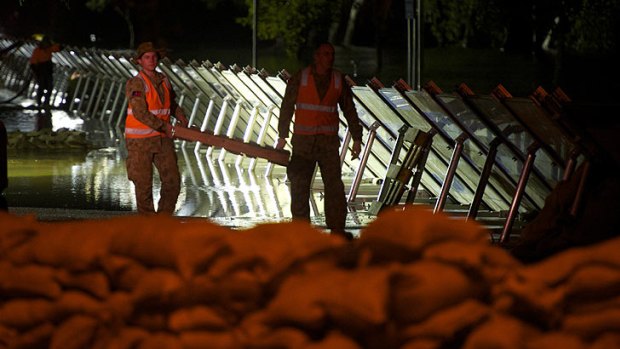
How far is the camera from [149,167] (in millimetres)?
11977

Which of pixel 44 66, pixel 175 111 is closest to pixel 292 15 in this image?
pixel 44 66

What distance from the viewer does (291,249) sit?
4332 mm

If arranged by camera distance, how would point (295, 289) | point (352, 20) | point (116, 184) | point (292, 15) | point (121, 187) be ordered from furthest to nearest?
point (352, 20), point (292, 15), point (116, 184), point (121, 187), point (295, 289)

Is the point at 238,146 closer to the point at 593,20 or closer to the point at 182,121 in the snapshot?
the point at 182,121

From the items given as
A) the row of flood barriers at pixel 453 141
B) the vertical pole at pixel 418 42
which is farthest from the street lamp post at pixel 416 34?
the row of flood barriers at pixel 453 141

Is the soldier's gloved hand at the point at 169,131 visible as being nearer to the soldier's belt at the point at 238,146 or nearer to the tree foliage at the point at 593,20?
the soldier's belt at the point at 238,146

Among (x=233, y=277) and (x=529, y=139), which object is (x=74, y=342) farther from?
(x=529, y=139)

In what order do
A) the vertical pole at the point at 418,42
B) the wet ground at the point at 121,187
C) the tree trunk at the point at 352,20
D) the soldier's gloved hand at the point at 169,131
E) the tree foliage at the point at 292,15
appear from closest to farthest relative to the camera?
the soldier's gloved hand at the point at 169,131, the wet ground at the point at 121,187, the vertical pole at the point at 418,42, the tree foliage at the point at 292,15, the tree trunk at the point at 352,20

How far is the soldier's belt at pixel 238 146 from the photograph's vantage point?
11.6 meters

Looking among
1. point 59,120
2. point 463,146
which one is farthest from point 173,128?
point 59,120

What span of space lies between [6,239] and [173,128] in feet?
23.7

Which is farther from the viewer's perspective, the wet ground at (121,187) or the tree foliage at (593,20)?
the tree foliage at (593,20)

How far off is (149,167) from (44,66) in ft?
62.8

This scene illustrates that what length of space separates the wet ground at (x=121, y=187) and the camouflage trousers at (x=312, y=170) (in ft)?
3.51
